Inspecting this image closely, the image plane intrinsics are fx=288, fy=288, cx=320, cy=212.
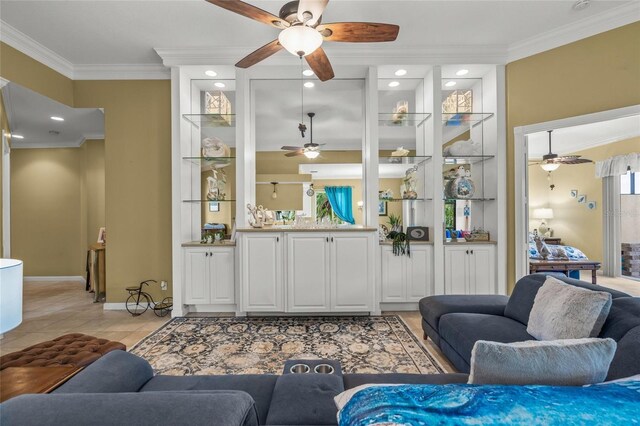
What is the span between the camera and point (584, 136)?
5.72 meters

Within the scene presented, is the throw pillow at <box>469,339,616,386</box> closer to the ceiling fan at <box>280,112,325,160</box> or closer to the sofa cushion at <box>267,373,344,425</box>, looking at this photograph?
the sofa cushion at <box>267,373,344,425</box>

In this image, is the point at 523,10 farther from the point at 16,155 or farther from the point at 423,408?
the point at 16,155

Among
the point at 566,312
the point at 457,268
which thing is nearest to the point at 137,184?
the point at 457,268

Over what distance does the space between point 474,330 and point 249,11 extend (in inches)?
106

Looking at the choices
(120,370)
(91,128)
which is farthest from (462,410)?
(91,128)

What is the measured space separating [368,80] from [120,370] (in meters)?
3.61

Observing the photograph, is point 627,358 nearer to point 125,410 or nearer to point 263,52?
point 125,410

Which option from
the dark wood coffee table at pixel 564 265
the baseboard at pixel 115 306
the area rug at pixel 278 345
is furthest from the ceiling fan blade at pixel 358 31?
the dark wood coffee table at pixel 564 265

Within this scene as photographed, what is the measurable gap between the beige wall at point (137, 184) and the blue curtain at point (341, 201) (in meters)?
2.19

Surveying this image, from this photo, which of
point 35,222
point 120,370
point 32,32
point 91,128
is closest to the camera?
point 120,370

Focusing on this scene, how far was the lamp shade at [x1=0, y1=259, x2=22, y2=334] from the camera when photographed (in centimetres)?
105

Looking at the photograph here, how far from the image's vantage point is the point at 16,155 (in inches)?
220

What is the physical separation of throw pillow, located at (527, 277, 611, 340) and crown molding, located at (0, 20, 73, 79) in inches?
216

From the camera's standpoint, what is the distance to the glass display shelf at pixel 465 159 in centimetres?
372
